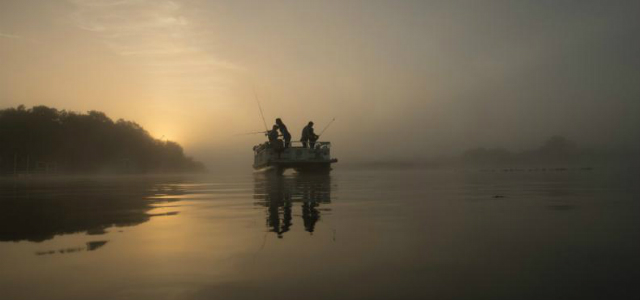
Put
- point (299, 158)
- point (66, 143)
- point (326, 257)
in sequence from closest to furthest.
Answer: point (326, 257)
point (299, 158)
point (66, 143)

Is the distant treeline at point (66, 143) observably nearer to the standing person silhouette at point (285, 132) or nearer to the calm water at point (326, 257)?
the standing person silhouette at point (285, 132)

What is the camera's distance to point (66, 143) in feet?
247

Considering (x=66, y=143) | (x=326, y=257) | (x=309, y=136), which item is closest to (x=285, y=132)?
(x=309, y=136)

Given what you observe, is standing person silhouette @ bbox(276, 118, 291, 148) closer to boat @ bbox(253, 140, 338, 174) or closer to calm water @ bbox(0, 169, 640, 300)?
boat @ bbox(253, 140, 338, 174)

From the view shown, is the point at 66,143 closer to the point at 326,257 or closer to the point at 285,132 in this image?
the point at 285,132

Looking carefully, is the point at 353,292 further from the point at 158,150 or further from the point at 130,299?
the point at 158,150

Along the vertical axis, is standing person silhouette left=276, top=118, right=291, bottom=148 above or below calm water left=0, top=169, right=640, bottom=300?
above

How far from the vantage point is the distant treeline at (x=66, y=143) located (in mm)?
65375

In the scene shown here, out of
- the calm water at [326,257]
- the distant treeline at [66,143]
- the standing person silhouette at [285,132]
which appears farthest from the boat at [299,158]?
the distant treeline at [66,143]

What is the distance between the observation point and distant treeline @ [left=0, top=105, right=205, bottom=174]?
6538 cm

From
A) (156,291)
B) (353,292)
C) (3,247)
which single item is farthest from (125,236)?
(353,292)

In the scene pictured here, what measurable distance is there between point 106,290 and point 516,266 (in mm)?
3061

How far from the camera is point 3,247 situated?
4711mm

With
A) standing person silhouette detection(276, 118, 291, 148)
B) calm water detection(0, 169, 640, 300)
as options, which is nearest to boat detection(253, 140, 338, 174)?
standing person silhouette detection(276, 118, 291, 148)
